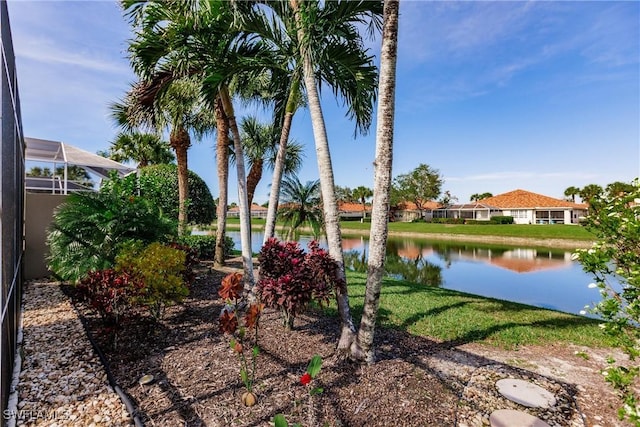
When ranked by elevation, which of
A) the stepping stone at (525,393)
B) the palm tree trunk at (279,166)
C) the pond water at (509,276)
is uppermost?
the palm tree trunk at (279,166)

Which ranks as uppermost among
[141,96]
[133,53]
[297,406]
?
[133,53]

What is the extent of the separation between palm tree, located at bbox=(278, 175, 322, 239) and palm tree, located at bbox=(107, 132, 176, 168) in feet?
34.6

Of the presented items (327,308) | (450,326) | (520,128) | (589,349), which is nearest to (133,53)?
(327,308)

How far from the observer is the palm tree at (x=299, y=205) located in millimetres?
11062

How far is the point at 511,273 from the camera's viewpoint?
12430 millimetres

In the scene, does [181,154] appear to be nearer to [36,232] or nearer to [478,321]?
[36,232]

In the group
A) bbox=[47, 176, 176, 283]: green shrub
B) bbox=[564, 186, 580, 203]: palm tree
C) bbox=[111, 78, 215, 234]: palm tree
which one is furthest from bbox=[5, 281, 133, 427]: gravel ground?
bbox=[564, 186, 580, 203]: palm tree

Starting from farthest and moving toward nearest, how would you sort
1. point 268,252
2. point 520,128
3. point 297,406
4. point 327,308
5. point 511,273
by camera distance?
point 520,128
point 511,273
point 327,308
point 268,252
point 297,406

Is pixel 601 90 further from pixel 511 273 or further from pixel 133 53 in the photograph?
pixel 133 53

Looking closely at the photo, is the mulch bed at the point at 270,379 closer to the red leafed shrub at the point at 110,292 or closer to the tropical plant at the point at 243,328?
the tropical plant at the point at 243,328

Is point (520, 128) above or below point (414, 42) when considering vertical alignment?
above

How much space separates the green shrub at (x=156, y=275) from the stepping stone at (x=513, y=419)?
152 inches

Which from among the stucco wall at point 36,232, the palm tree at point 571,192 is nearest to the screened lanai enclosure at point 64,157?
the stucco wall at point 36,232

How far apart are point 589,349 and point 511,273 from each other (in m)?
9.11
